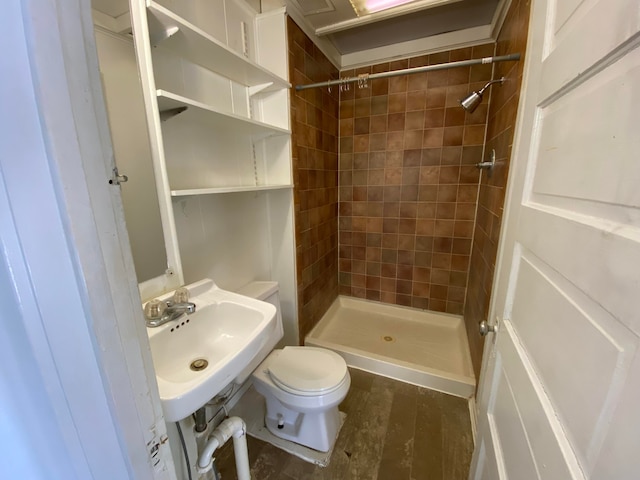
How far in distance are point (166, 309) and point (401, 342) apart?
1.87 metres

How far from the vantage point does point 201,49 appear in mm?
1123

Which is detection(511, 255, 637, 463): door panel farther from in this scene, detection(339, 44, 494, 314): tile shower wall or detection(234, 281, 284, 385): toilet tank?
detection(339, 44, 494, 314): tile shower wall

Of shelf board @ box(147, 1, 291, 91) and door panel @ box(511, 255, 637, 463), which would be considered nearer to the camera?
door panel @ box(511, 255, 637, 463)

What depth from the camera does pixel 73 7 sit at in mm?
317

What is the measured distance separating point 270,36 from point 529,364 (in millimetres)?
1932

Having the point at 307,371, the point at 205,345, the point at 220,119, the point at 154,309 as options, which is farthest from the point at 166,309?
the point at 220,119

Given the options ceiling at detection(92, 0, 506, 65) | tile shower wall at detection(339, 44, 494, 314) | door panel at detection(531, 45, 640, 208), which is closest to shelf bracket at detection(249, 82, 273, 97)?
ceiling at detection(92, 0, 506, 65)

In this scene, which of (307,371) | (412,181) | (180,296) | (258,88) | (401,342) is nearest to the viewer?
(180,296)

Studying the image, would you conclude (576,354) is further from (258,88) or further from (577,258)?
(258,88)

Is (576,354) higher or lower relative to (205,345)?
higher

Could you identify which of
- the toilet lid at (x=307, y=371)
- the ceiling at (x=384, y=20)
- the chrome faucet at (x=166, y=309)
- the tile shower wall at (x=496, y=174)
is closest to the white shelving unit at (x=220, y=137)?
the chrome faucet at (x=166, y=309)

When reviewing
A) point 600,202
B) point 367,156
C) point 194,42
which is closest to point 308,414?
point 600,202

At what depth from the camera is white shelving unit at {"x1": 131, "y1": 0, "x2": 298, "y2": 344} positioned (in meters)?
1.00

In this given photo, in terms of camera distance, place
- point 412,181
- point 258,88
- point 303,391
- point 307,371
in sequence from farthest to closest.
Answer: point 412,181 < point 258,88 < point 307,371 < point 303,391
